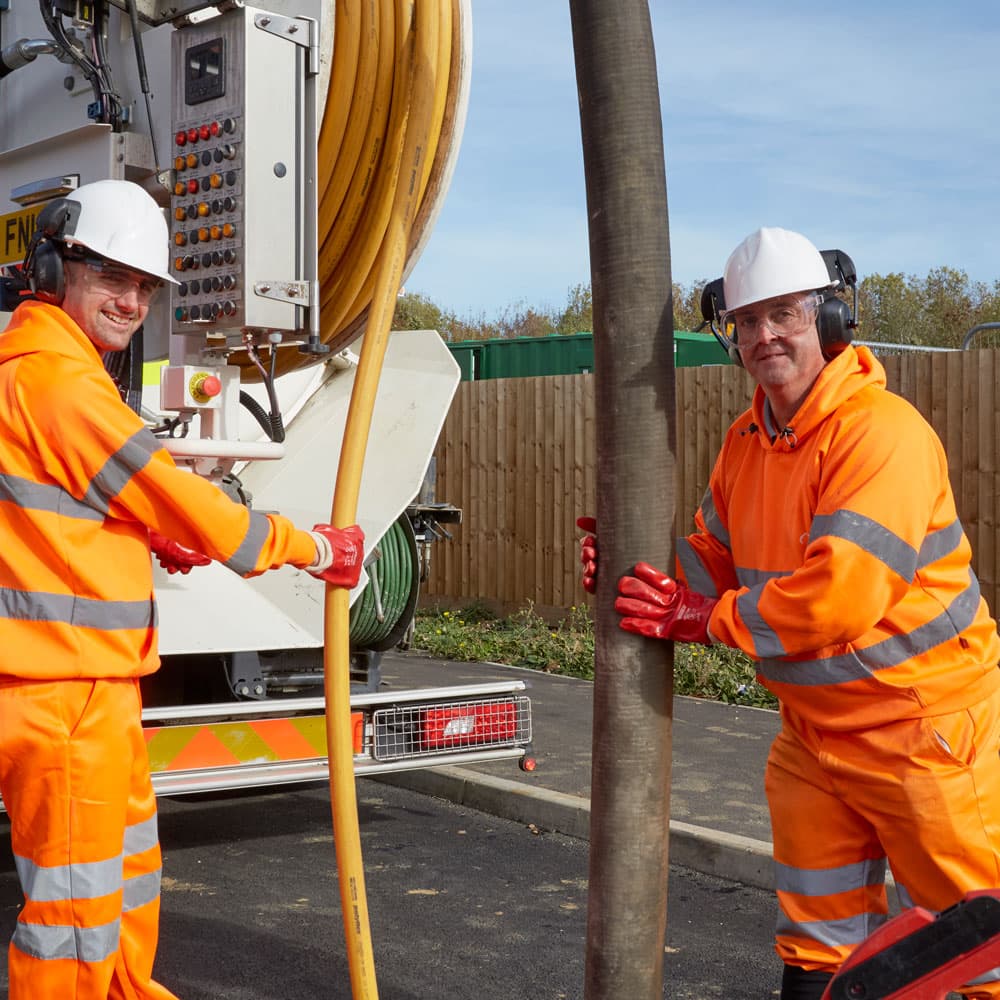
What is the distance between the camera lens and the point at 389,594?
5652 millimetres

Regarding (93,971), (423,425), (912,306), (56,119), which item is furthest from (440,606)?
(912,306)

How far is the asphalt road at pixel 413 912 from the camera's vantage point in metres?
4.10

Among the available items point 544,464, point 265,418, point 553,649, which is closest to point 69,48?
point 265,418

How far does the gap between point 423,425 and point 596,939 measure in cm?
290

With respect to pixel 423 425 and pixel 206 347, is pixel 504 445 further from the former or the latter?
pixel 206 347

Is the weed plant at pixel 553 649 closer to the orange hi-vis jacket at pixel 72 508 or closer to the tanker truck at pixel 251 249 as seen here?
the tanker truck at pixel 251 249

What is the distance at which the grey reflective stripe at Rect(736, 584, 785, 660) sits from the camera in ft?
9.08

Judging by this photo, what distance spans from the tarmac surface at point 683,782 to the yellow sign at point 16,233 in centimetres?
223

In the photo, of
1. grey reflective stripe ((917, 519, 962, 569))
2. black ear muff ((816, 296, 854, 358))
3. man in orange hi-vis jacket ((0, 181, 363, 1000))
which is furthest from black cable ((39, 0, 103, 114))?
grey reflective stripe ((917, 519, 962, 569))

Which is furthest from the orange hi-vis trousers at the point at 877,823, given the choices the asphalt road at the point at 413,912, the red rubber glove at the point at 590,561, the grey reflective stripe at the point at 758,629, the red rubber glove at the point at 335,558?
the asphalt road at the point at 413,912

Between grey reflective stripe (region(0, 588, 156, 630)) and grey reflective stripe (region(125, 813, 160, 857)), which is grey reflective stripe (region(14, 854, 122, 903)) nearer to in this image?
grey reflective stripe (region(125, 813, 160, 857))

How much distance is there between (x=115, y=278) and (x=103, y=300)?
62 mm

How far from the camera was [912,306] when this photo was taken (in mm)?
30328

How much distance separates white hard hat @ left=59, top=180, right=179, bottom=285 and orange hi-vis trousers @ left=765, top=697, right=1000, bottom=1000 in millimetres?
1818
